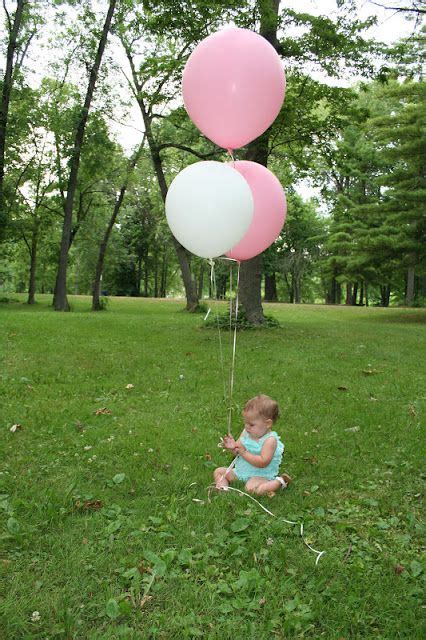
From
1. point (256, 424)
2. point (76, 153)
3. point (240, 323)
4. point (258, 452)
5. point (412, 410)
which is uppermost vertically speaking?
point (76, 153)

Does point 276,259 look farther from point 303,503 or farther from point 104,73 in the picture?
point 303,503

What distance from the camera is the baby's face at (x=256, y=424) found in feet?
13.4

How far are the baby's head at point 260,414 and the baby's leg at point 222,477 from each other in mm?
470

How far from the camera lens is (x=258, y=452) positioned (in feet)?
13.7

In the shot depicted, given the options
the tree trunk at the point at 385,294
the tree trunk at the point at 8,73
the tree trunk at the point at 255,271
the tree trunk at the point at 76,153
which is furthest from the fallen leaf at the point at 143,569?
the tree trunk at the point at 385,294

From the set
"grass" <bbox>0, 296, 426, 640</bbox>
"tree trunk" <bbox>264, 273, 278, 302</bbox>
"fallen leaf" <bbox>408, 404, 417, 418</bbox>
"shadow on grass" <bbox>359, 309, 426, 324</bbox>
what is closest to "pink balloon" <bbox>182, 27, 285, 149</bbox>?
"grass" <bbox>0, 296, 426, 640</bbox>

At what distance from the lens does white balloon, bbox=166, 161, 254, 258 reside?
158 inches

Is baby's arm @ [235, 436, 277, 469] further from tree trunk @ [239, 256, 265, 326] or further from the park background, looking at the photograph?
tree trunk @ [239, 256, 265, 326]

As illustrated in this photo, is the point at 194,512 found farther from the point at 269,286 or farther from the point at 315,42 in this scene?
the point at 269,286

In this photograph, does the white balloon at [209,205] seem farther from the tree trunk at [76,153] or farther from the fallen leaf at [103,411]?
the tree trunk at [76,153]

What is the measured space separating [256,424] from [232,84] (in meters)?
2.96

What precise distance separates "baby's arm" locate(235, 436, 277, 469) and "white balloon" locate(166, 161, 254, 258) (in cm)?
173

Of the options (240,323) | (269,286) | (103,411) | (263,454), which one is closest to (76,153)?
(240,323)

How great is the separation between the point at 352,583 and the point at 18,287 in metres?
62.5
